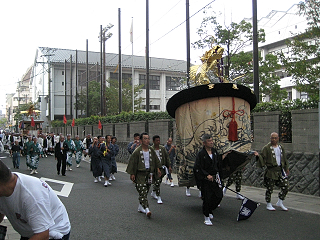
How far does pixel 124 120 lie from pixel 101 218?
59.0 ft

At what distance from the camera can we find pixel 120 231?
6566mm

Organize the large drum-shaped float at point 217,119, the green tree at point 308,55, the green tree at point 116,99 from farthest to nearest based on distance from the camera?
the green tree at point 116,99
the green tree at point 308,55
the large drum-shaped float at point 217,119

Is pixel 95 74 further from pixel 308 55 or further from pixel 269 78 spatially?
pixel 308 55

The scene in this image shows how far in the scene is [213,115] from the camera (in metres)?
7.48

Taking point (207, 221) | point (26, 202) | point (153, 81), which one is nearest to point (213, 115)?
point (207, 221)

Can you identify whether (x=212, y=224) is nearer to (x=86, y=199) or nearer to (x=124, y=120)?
(x=86, y=199)

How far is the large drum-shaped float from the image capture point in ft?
24.3

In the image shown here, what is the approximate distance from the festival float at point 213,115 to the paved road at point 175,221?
1045 millimetres

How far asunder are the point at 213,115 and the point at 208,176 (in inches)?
54.3

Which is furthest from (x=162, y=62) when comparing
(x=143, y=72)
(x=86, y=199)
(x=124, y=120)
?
(x=86, y=199)

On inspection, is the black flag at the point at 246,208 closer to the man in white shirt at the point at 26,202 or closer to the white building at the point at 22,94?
the man in white shirt at the point at 26,202

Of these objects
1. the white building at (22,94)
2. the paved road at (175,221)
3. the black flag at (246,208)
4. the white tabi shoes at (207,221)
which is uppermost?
the white building at (22,94)

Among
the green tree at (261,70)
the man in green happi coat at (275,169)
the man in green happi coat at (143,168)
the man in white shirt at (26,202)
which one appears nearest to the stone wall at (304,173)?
the man in green happi coat at (275,169)

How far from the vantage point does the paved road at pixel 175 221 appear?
629 cm
